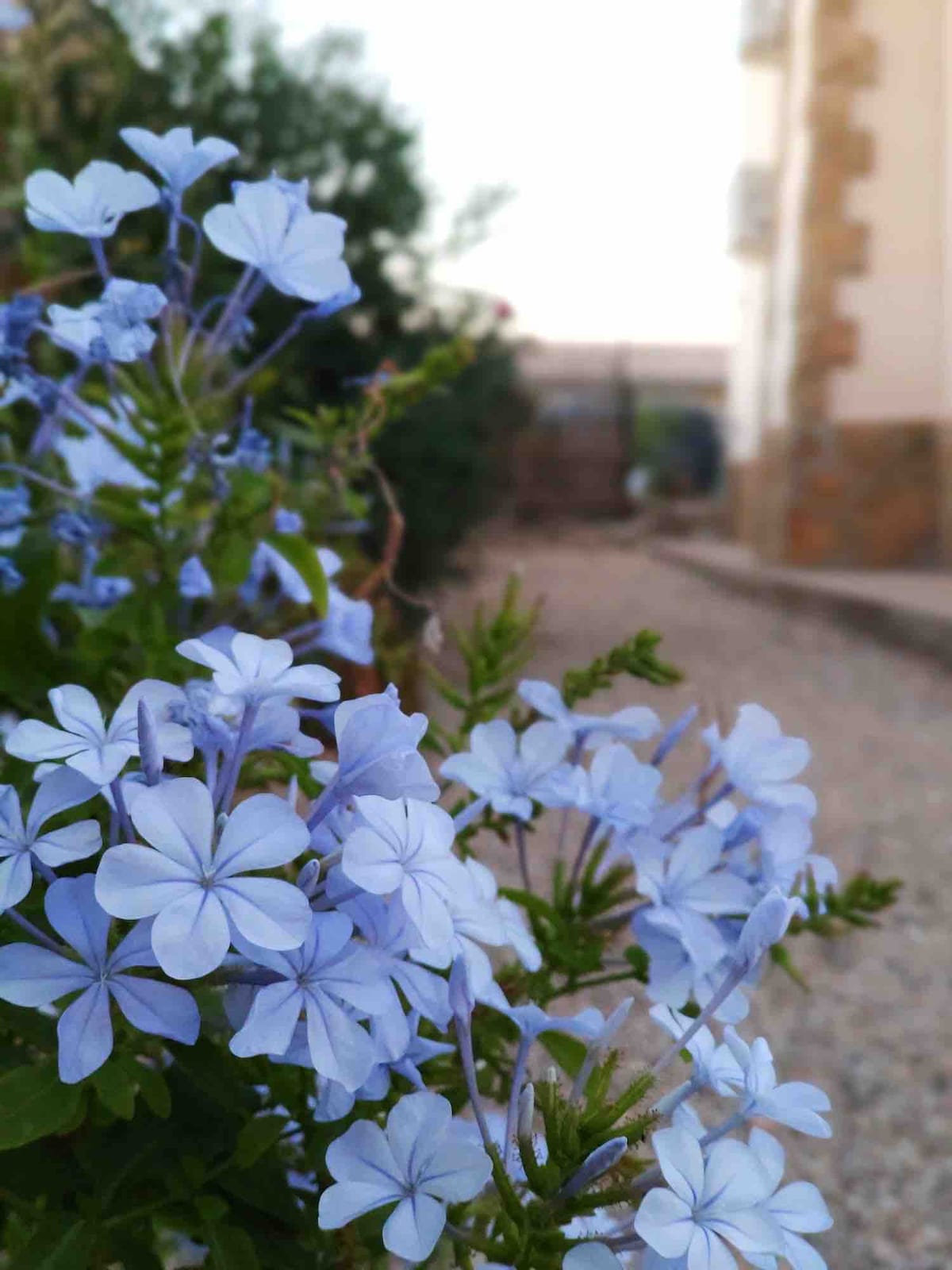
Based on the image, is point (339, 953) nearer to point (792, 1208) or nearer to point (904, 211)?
point (792, 1208)

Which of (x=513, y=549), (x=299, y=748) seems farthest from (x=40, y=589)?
(x=513, y=549)

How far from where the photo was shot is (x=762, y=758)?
2.30 feet

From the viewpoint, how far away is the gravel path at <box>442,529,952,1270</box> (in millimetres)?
1712

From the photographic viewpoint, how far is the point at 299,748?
592mm

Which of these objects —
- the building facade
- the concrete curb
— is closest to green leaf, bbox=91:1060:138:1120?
the concrete curb

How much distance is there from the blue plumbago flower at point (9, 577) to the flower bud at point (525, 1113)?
1.40 ft

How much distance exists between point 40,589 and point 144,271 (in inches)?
102

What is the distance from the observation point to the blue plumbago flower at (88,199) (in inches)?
26.6

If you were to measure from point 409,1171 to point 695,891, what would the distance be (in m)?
0.21

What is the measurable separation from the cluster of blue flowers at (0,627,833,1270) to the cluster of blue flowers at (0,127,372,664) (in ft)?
0.66

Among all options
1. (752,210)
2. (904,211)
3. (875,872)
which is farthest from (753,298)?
(875,872)

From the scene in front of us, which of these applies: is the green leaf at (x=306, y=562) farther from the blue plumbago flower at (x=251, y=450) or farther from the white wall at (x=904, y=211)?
the white wall at (x=904, y=211)

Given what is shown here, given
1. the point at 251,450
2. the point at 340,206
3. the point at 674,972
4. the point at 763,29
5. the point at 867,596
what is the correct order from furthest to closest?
the point at 763,29 → the point at 867,596 → the point at 340,206 → the point at 251,450 → the point at 674,972

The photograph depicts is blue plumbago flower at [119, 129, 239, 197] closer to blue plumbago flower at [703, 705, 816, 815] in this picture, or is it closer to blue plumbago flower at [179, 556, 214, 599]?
blue plumbago flower at [179, 556, 214, 599]
